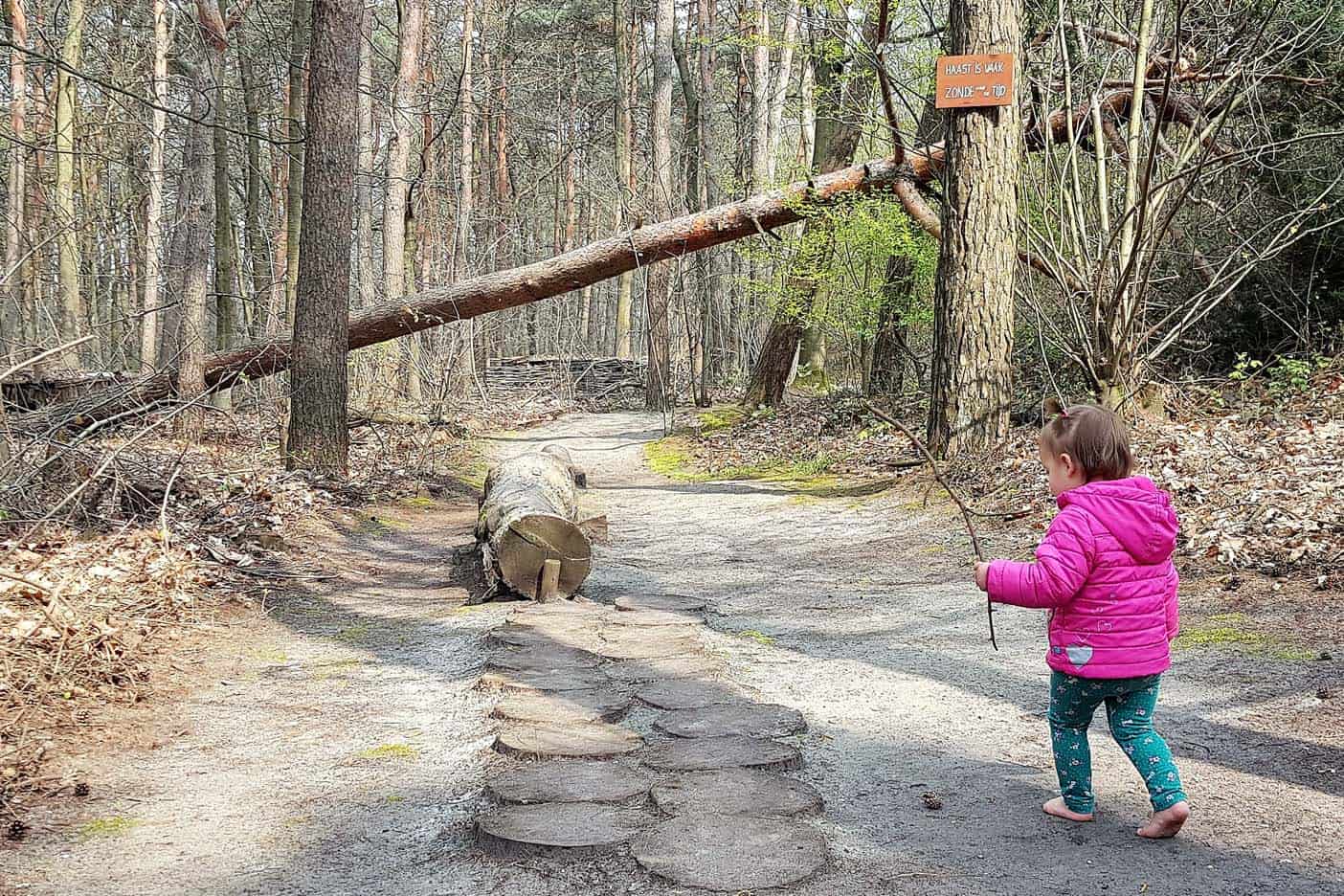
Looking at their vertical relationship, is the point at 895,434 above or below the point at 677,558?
above

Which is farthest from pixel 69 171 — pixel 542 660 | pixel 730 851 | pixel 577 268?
pixel 730 851

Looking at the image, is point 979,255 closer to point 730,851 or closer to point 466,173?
point 730,851

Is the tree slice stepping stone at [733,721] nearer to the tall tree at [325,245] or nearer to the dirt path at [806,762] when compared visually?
the dirt path at [806,762]

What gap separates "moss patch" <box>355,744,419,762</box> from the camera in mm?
4027

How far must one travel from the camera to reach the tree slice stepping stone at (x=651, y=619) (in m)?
5.81

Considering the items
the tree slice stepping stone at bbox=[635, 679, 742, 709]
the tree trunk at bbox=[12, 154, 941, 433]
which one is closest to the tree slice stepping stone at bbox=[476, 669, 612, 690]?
the tree slice stepping stone at bbox=[635, 679, 742, 709]

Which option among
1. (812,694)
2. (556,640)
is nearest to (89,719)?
(556,640)

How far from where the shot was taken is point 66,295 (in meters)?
18.7

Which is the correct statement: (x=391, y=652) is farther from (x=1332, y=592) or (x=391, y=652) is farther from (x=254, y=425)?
(x=254, y=425)

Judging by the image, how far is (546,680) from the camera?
188 inches

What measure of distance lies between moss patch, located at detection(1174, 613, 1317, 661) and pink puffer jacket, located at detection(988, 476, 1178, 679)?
196cm

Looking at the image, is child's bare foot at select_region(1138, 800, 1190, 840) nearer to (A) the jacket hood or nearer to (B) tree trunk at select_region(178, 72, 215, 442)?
(A) the jacket hood

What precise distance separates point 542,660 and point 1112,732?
275 cm

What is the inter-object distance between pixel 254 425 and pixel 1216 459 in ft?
38.7
